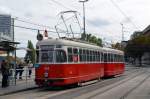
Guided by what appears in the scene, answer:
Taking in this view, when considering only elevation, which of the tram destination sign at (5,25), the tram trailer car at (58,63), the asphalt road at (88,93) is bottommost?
the asphalt road at (88,93)

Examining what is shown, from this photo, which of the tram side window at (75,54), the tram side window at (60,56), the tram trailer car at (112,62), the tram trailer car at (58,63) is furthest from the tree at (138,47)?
the tram side window at (60,56)

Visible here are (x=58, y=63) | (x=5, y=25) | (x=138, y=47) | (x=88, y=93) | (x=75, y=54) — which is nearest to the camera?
(x=88, y=93)

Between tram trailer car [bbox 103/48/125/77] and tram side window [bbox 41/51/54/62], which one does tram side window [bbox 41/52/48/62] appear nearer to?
tram side window [bbox 41/51/54/62]

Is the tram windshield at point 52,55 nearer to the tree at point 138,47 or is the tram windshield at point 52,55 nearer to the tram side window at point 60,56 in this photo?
the tram side window at point 60,56

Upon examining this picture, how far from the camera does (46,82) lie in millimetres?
26391

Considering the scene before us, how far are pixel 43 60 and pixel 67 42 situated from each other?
6.18 feet

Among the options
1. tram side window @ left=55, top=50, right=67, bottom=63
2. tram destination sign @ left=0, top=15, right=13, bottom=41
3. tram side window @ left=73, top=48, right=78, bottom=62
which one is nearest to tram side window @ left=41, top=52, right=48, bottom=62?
tram side window @ left=55, top=50, right=67, bottom=63

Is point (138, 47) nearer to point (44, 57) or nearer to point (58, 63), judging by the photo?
point (44, 57)

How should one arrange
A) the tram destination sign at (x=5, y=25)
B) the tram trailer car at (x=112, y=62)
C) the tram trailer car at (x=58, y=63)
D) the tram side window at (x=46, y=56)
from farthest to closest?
the tram destination sign at (x=5, y=25), the tram trailer car at (x=112, y=62), the tram side window at (x=46, y=56), the tram trailer car at (x=58, y=63)

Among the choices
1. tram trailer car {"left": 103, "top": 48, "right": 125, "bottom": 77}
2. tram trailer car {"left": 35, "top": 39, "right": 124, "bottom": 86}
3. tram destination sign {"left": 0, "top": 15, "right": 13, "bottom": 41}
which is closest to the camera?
tram trailer car {"left": 35, "top": 39, "right": 124, "bottom": 86}

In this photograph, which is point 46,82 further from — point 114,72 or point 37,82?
point 114,72

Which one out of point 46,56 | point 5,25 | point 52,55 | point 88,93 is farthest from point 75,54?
point 5,25

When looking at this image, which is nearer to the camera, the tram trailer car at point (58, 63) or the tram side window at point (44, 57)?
the tram trailer car at point (58, 63)

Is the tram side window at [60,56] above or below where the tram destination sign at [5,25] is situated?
below
